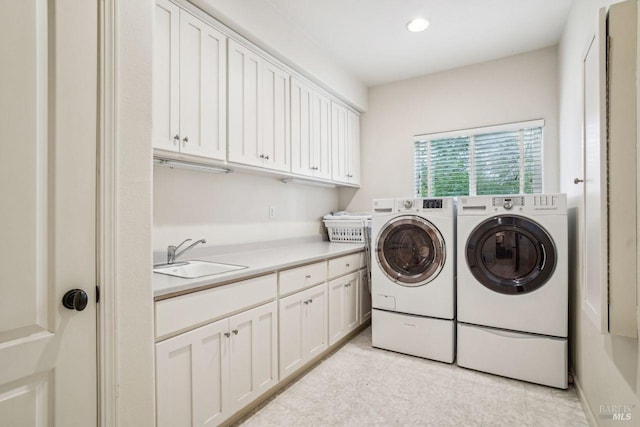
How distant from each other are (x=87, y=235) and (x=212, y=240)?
4.42 feet

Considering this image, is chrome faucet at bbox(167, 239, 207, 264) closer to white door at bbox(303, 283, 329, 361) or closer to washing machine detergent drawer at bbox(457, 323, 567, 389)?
white door at bbox(303, 283, 329, 361)

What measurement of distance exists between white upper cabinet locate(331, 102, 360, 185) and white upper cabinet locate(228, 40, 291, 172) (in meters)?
0.82

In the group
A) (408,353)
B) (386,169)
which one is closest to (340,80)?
(386,169)

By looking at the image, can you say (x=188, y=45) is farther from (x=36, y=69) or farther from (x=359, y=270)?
(x=359, y=270)

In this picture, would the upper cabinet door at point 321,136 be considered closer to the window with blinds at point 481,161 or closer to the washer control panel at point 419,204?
the washer control panel at point 419,204

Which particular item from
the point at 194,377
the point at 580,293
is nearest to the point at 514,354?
the point at 580,293

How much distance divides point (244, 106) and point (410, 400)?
2251 millimetres

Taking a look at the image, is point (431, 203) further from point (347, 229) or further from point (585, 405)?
point (585, 405)

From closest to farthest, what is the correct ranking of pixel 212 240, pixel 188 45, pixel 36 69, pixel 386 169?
pixel 36 69 < pixel 188 45 < pixel 212 240 < pixel 386 169

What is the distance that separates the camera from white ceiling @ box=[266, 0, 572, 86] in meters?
2.46

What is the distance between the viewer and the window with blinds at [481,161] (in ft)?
10.4

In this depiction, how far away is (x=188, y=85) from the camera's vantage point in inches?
75.0

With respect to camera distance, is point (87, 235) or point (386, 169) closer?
point (87, 235)

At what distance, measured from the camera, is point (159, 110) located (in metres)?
1.75
